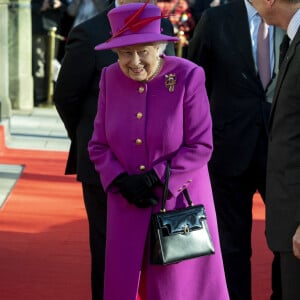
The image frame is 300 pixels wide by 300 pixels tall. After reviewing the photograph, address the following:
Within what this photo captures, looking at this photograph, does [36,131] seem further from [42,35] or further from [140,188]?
[140,188]

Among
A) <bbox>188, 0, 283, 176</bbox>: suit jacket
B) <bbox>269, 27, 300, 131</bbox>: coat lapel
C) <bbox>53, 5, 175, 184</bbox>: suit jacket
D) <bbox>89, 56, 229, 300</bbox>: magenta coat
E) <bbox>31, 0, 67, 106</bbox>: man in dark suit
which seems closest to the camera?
<bbox>269, 27, 300, 131</bbox>: coat lapel

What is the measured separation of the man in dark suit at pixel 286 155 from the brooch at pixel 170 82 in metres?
0.53

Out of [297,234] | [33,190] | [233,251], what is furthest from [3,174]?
[297,234]

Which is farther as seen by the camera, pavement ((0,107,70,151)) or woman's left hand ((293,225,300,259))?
pavement ((0,107,70,151))

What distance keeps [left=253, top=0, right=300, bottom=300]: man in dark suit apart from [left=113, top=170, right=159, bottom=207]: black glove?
0.49 metres

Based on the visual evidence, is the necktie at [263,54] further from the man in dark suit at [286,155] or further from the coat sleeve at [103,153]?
the man in dark suit at [286,155]

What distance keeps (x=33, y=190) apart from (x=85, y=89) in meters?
3.89

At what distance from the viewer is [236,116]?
5.00 metres

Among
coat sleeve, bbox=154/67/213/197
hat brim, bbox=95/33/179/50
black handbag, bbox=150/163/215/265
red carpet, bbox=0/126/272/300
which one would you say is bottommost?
red carpet, bbox=0/126/272/300

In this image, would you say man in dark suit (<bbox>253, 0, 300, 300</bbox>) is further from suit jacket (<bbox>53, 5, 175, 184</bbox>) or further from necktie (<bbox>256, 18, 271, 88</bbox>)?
necktie (<bbox>256, 18, 271, 88</bbox>)

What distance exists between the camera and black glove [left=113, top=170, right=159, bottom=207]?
379cm

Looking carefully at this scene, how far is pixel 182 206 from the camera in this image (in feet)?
12.9

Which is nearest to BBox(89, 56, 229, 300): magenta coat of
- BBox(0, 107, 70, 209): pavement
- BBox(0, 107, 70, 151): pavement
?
BBox(0, 107, 70, 209): pavement

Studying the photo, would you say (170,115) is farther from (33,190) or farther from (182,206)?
(33,190)
